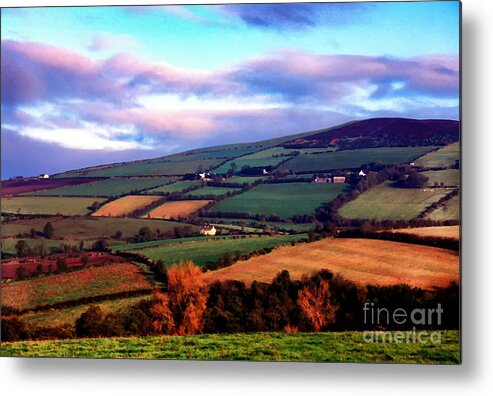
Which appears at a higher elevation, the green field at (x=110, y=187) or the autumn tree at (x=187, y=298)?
the green field at (x=110, y=187)

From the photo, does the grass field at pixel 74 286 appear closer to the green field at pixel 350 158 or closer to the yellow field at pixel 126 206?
the yellow field at pixel 126 206

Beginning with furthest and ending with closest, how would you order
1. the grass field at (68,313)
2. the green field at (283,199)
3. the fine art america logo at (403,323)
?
the grass field at (68,313)
the green field at (283,199)
the fine art america logo at (403,323)

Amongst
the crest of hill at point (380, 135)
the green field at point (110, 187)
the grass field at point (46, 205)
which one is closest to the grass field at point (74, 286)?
the grass field at point (46, 205)

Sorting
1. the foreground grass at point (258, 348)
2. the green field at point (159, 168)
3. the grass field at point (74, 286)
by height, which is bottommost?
the foreground grass at point (258, 348)

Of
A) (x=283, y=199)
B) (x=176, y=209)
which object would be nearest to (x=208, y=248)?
(x=176, y=209)

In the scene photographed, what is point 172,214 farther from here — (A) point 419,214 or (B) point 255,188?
(A) point 419,214

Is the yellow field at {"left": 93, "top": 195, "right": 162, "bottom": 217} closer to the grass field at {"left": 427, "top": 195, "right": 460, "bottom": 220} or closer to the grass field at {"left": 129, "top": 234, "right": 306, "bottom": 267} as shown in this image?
the grass field at {"left": 129, "top": 234, "right": 306, "bottom": 267}
